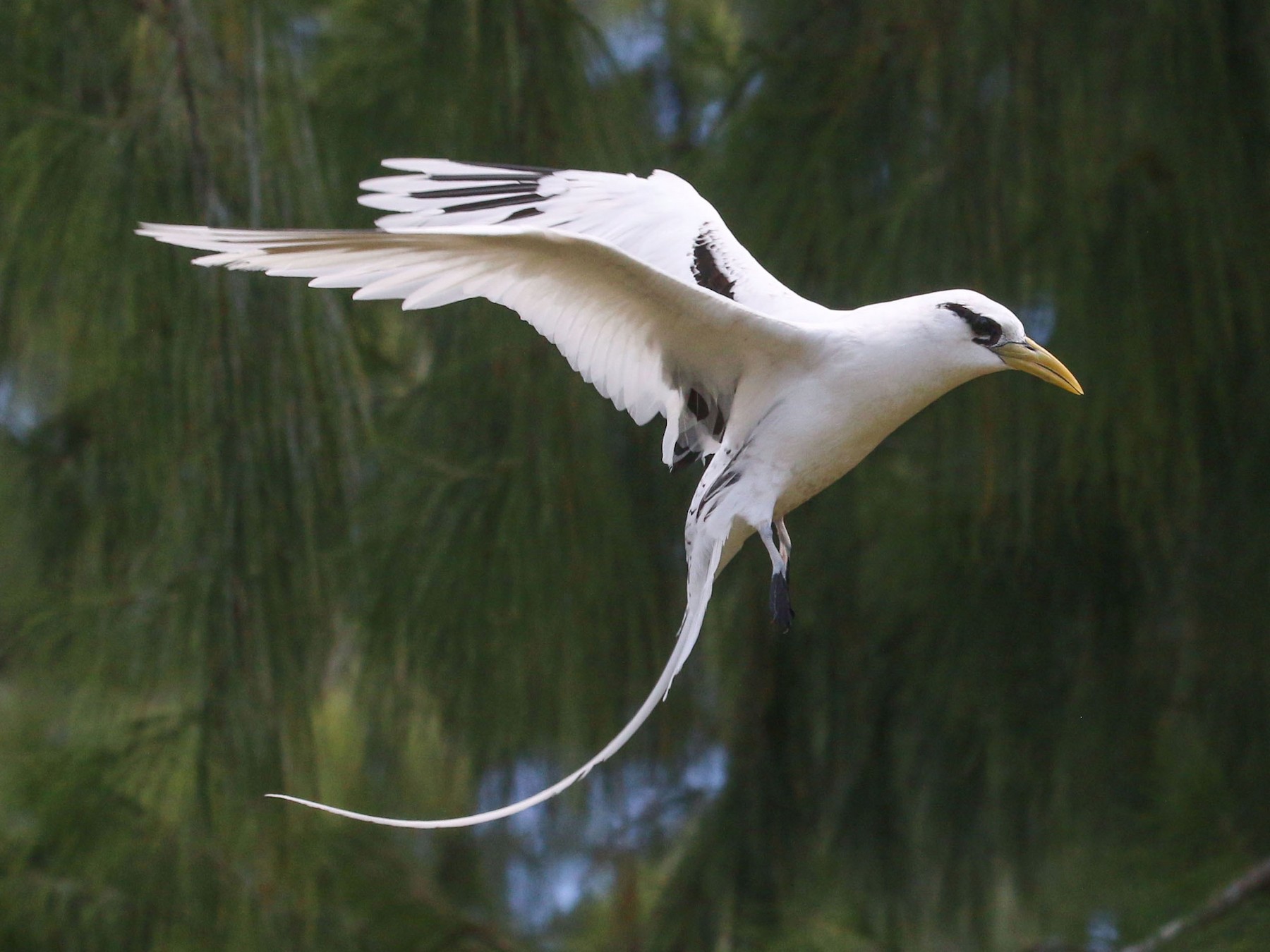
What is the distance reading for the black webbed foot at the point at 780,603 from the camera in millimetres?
1192

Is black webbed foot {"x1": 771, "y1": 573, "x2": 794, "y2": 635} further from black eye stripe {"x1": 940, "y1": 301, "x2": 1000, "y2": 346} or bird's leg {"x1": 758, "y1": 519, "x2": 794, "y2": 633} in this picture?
black eye stripe {"x1": 940, "y1": 301, "x2": 1000, "y2": 346}

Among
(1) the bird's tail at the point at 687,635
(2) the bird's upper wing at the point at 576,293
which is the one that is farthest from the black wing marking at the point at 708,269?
(1) the bird's tail at the point at 687,635

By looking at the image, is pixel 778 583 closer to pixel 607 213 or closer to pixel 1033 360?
pixel 1033 360

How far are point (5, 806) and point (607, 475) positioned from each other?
856mm

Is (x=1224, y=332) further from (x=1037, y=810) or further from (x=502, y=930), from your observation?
(x=502, y=930)

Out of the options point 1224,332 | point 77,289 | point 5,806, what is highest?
point 77,289

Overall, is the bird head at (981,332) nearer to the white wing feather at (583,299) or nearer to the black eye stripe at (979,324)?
the black eye stripe at (979,324)

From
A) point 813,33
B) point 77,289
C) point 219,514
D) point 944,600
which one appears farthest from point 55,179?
point 944,600

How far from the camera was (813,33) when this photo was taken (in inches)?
91.5

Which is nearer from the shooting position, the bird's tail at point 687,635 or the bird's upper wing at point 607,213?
Answer: the bird's tail at point 687,635

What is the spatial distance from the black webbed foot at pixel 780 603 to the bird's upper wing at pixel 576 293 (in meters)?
0.17

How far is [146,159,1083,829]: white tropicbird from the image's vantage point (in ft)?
3.76

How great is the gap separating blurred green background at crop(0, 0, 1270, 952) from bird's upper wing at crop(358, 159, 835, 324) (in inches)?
6.7

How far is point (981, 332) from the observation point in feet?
4.05
